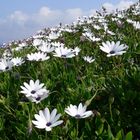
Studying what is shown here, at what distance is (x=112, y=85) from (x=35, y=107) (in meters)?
0.57

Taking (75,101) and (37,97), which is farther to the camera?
(75,101)

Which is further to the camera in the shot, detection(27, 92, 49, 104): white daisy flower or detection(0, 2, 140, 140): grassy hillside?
detection(27, 92, 49, 104): white daisy flower

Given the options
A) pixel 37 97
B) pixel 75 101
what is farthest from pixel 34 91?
pixel 75 101

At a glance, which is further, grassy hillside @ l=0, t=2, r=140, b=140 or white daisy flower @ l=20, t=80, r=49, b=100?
white daisy flower @ l=20, t=80, r=49, b=100

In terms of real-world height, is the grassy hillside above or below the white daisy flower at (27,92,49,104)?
below

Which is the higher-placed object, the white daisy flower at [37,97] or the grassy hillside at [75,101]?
the white daisy flower at [37,97]

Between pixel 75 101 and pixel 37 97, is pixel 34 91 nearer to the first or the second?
pixel 37 97

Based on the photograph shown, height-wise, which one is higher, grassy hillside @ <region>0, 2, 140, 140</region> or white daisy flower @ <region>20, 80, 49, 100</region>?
white daisy flower @ <region>20, 80, 49, 100</region>

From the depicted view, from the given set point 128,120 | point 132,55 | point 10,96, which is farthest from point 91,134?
point 132,55

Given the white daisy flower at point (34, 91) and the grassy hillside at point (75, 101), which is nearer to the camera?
the grassy hillside at point (75, 101)

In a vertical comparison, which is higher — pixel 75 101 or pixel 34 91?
pixel 34 91

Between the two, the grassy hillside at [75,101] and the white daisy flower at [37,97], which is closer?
the grassy hillside at [75,101]

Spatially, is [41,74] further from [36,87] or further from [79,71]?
[36,87]

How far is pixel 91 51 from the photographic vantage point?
5438 mm
